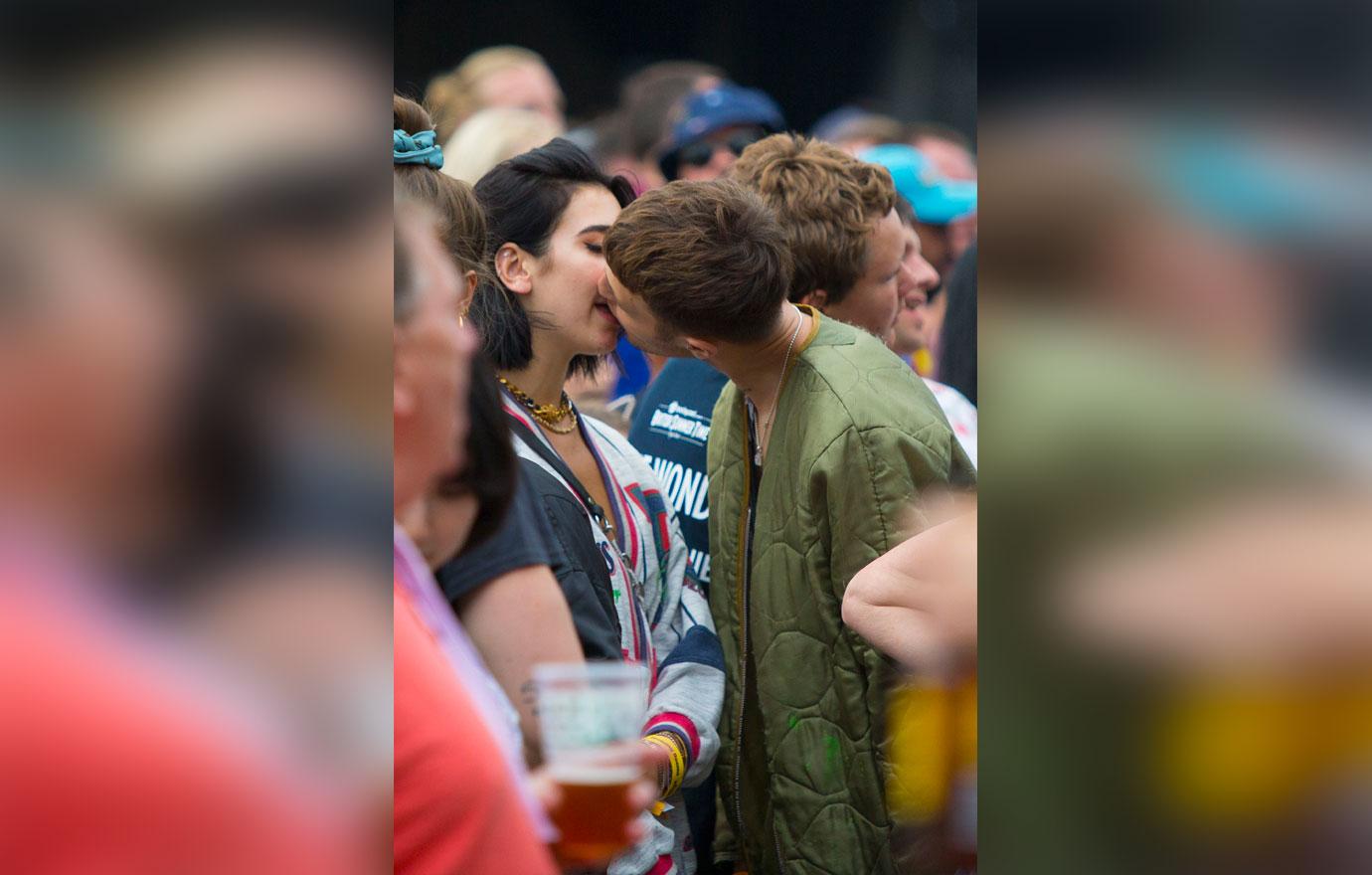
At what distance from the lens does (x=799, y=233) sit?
78.5 inches

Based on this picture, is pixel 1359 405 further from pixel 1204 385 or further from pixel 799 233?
pixel 799 233

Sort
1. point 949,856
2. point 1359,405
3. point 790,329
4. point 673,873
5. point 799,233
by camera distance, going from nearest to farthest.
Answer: point 1359,405
point 949,856
point 673,873
point 790,329
point 799,233

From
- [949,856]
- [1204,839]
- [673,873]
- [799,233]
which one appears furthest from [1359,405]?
[799,233]

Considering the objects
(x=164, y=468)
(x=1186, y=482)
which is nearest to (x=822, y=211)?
(x=1186, y=482)

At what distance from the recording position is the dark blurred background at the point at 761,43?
6.95 ft

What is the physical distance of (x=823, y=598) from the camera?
1.57 m

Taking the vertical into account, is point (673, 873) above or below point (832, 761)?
below

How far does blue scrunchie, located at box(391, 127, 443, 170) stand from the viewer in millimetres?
1042

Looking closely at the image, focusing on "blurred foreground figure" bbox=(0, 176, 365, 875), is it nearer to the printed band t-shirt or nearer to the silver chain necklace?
the silver chain necklace

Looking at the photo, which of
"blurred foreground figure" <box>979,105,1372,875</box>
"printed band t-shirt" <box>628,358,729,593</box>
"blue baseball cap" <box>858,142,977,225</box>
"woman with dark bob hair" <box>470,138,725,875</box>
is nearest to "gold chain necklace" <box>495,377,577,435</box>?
"woman with dark bob hair" <box>470,138,725,875</box>

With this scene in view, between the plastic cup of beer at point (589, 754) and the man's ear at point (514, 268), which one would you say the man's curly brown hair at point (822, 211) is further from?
the plastic cup of beer at point (589, 754)

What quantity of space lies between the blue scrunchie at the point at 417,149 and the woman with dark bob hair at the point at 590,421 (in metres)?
0.29

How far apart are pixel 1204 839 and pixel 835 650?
895mm

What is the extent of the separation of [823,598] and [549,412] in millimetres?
425
